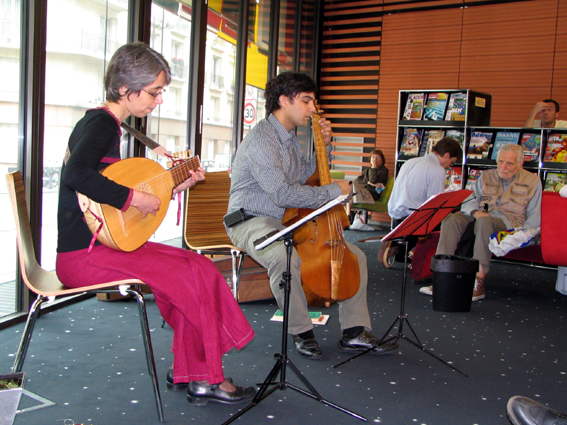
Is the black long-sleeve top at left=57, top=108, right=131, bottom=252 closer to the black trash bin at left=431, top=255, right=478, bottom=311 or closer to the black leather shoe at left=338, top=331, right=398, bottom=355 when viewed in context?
the black leather shoe at left=338, top=331, right=398, bottom=355

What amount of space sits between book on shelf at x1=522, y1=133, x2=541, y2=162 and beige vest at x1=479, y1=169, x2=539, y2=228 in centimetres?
137

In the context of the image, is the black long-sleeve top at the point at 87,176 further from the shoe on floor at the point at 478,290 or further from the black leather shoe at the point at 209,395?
the shoe on floor at the point at 478,290

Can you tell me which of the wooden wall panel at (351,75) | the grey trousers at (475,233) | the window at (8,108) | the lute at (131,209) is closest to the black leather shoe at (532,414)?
the lute at (131,209)

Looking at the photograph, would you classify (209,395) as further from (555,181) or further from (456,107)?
(456,107)

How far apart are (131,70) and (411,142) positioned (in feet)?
16.8

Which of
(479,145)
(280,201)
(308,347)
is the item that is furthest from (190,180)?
(479,145)

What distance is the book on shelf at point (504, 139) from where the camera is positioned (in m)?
5.79

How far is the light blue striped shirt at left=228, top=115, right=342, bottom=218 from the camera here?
8.56 ft

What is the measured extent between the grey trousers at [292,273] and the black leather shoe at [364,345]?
63 mm

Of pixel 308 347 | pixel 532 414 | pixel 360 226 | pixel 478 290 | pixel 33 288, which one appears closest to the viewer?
pixel 532 414

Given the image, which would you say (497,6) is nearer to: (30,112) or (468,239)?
(468,239)

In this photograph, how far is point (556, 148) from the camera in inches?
218

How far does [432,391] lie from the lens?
7.79ft

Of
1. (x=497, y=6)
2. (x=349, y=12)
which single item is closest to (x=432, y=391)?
(x=497, y=6)
